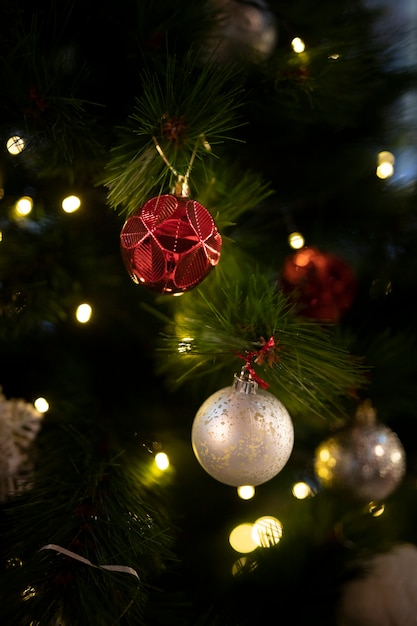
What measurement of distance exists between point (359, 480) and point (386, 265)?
0.31 metres

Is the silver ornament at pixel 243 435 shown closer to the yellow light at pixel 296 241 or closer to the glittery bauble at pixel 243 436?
the glittery bauble at pixel 243 436

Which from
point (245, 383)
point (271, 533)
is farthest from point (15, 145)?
point (271, 533)

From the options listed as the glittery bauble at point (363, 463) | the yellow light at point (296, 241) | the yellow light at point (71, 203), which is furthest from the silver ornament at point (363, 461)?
the yellow light at point (71, 203)

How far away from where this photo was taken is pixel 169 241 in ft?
1.60

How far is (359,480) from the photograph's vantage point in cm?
78

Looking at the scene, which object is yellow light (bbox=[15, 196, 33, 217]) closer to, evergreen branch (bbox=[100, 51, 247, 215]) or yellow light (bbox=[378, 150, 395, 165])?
evergreen branch (bbox=[100, 51, 247, 215])

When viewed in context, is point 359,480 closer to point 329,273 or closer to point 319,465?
point 319,465

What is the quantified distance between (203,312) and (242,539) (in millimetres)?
350

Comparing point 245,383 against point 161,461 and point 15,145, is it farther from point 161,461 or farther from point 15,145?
point 15,145

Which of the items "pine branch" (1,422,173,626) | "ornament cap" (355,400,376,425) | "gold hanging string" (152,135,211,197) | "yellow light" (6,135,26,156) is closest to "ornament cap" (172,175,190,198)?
"gold hanging string" (152,135,211,197)

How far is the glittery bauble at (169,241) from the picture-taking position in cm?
48

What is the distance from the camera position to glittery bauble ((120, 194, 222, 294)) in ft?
1.59

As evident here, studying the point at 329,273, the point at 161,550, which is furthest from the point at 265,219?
the point at 161,550

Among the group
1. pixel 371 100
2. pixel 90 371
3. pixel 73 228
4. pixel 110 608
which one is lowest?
pixel 110 608
